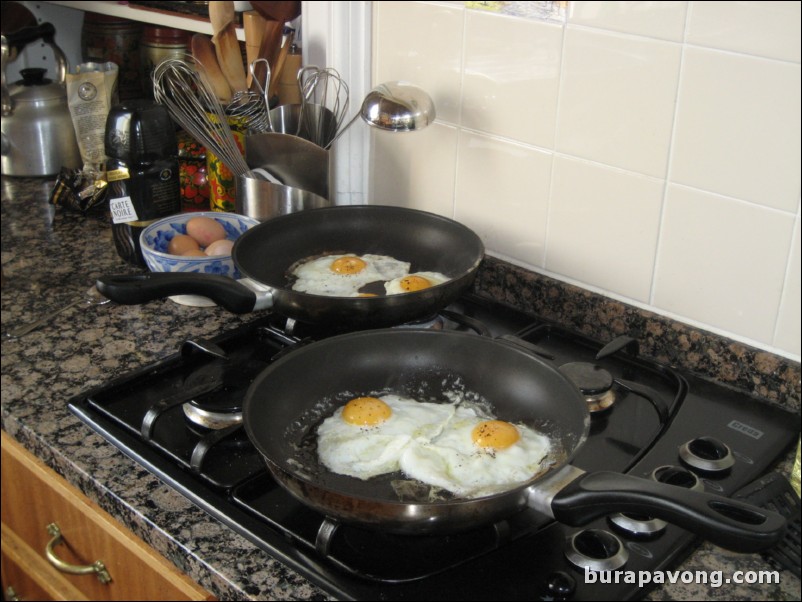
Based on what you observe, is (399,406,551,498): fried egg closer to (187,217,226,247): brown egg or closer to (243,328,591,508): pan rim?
(243,328,591,508): pan rim

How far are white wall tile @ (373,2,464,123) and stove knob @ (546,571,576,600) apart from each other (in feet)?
2.47

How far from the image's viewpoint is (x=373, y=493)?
2.93 ft

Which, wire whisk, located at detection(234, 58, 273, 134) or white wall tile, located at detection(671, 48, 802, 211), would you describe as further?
wire whisk, located at detection(234, 58, 273, 134)

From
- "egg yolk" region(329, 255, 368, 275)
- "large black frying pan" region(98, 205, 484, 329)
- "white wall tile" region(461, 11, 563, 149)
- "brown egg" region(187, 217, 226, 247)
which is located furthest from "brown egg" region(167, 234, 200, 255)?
"white wall tile" region(461, 11, 563, 149)

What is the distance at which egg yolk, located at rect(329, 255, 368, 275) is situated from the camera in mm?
1290

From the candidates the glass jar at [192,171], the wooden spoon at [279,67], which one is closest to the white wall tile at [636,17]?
the wooden spoon at [279,67]

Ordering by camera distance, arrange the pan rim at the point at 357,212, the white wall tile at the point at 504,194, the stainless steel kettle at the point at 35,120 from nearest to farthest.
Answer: the pan rim at the point at 357,212
the white wall tile at the point at 504,194
the stainless steel kettle at the point at 35,120

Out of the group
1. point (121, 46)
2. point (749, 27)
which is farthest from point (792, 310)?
point (121, 46)

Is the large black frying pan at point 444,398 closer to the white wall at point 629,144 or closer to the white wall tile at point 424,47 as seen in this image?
the white wall at point 629,144

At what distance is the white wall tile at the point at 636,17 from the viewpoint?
1.06 m

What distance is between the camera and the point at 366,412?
99 centimetres

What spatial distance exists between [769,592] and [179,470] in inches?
23.8

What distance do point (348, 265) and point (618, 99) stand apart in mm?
436

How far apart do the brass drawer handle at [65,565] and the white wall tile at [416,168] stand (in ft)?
2.35
